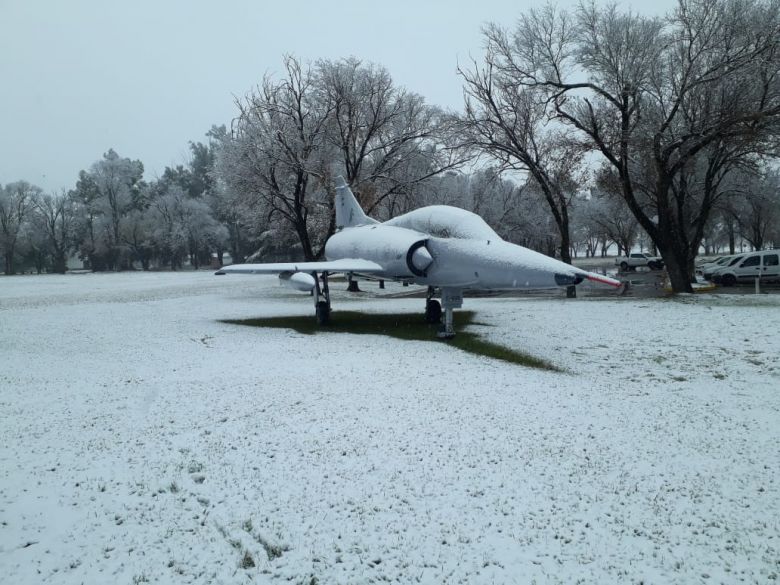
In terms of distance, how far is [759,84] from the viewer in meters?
17.5

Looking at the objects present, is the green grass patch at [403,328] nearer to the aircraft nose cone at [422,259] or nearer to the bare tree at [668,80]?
the aircraft nose cone at [422,259]

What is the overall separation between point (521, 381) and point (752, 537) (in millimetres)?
3621

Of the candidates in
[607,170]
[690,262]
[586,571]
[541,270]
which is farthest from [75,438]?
[690,262]

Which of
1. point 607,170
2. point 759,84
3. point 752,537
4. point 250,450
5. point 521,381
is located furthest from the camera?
point 607,170

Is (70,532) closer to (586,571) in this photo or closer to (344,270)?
(586,571)

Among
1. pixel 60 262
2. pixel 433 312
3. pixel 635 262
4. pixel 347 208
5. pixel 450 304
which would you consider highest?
pixel 60 262

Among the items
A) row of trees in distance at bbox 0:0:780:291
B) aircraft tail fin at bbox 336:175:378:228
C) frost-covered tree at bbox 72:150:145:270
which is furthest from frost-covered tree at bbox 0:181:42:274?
Answer: aircraft tail fin at bbox 336:175:378:228

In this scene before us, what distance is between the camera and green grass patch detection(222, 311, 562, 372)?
8805mm

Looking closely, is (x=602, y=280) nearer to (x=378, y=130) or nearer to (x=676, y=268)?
(x=676, y=268)

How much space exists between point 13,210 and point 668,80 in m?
70.8

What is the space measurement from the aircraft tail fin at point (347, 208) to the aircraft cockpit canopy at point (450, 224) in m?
5.64

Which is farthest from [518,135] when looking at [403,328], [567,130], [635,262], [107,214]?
[107,214]

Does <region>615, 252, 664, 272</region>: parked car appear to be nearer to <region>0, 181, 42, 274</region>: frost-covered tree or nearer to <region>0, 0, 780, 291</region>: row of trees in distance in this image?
<region>0, 0, 780, 291</region>: row of trees in distance

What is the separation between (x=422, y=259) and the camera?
10469 mm
